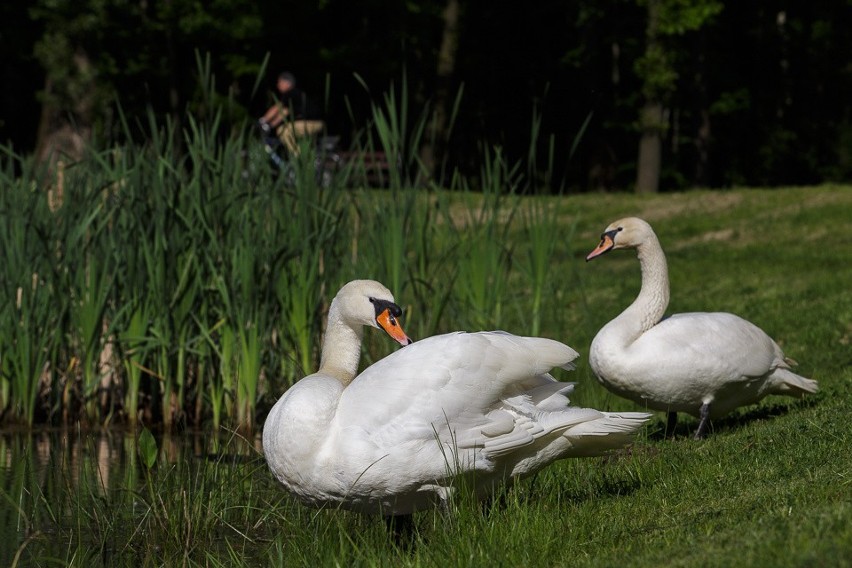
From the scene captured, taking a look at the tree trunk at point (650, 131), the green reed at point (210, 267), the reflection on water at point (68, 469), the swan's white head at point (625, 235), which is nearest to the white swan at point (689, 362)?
the swan's white head at point (625, 235)

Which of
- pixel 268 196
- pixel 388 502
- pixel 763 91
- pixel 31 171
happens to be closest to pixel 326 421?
pixel 388 502

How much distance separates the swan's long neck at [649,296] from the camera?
6.94 meters

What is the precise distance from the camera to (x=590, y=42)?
1226 inches

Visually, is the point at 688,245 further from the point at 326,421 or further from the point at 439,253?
the point at 326,421

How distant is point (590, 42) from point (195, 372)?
23.7m

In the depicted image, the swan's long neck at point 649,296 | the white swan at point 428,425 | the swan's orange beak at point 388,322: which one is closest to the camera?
the white swan at point 428,425

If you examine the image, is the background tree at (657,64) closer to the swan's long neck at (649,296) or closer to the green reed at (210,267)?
the green reed at (210,267)

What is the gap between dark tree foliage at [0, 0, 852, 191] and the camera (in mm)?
31391

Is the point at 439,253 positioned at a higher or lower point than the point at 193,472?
higher

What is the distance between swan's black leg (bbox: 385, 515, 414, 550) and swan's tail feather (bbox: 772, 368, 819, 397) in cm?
246

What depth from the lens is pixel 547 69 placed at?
39.8 metres

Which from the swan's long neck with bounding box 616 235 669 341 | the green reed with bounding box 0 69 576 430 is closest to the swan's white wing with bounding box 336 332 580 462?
the swan's long neck with bounding box 616 235 669 341

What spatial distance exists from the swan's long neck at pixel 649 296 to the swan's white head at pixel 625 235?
4cm

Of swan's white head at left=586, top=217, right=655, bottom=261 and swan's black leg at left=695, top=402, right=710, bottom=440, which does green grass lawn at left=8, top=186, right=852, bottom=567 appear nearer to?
swan's black leg at left=695, top=402, right=710, bottom=440
